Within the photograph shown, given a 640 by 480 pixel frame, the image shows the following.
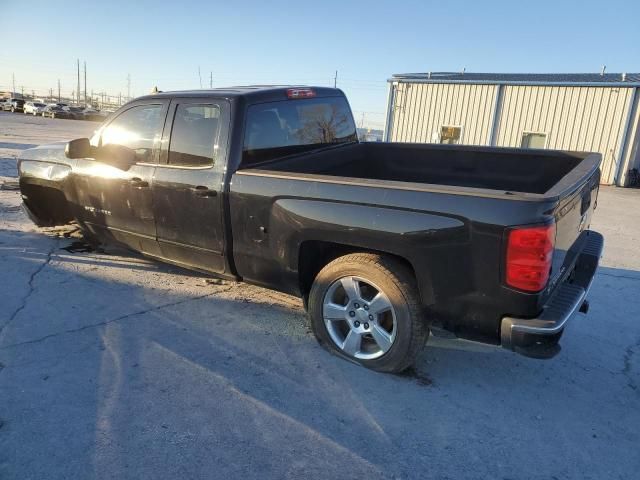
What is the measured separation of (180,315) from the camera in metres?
3.94

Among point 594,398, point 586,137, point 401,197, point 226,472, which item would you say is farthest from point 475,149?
point 586,137

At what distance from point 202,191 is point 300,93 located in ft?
4.33

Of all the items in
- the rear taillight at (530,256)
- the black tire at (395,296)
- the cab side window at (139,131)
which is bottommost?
the black tire at (395,296)

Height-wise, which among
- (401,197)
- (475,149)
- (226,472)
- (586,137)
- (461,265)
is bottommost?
(226,472)

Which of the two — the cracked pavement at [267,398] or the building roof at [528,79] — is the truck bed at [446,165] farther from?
the building roof at [528,79]

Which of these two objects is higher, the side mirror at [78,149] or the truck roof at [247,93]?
the truck roof at [247,93]

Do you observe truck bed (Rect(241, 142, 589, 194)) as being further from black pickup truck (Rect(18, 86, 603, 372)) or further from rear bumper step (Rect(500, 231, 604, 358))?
rear bumper step (Rect(500, 231, 604, 358))

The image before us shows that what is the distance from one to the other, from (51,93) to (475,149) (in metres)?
→ 148

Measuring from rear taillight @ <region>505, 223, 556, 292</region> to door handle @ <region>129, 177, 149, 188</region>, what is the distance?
307 centimetres

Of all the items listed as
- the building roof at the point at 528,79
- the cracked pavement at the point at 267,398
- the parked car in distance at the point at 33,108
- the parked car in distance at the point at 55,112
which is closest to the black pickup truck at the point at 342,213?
the cracked pavement at the point at 267,398

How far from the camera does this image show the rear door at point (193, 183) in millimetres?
3676

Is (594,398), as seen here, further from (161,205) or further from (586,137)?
(586,137)

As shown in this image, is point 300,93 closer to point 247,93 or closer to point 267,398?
point 247,93

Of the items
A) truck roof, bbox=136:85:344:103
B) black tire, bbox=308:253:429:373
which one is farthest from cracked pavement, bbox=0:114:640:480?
truck roof, bbox=136:85:344:103
